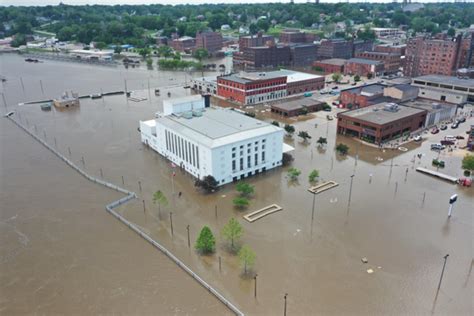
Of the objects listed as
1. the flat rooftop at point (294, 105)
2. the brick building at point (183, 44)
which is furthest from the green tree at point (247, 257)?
the brick building at point (183, 44)

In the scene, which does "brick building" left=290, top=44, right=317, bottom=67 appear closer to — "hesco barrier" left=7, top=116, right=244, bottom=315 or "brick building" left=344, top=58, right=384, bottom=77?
"brick building" left=344, top=58, right=384, bottom=77

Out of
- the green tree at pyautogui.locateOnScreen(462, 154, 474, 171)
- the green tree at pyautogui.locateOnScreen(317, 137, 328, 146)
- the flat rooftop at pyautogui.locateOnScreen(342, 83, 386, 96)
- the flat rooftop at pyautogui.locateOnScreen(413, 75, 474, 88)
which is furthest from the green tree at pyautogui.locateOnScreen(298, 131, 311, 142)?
the flat rooftop at pyautogui.locateOnScreen(413, 75, 474, 88)

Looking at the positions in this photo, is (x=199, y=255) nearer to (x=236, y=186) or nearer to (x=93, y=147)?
(x=236, y=186)

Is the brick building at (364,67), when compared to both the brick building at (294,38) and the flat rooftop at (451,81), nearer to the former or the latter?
the flat rooftop at (451,81)

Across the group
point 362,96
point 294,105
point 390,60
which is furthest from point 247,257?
point 390,60

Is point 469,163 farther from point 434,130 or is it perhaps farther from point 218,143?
point 218,143

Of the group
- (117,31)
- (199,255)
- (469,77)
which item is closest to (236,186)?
(199,255)
